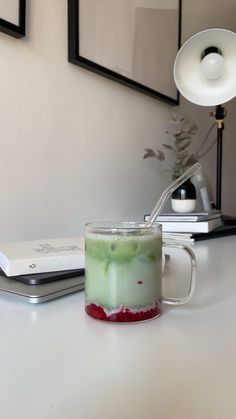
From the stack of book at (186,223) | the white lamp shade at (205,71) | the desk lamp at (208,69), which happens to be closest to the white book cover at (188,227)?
the stack of book at (186,223)

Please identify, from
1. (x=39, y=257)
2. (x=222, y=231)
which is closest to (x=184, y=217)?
(x=222, y=231)

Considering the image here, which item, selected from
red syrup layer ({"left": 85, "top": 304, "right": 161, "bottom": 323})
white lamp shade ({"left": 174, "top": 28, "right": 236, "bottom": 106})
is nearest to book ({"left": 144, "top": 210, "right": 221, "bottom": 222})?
→ white lamp shade ({"left": 174, "top": 28, "right": 236, "bottom": 106})

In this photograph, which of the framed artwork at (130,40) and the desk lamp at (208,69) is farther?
the desk lamp at (208,69)

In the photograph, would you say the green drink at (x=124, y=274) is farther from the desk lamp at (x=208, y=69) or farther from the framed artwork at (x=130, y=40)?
the desk lamp at (x=208, y=69)

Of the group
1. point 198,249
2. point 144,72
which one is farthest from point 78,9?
point 198,249

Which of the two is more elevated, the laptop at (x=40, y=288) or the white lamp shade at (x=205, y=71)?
the white lamp shade at (x=205, y=71)
